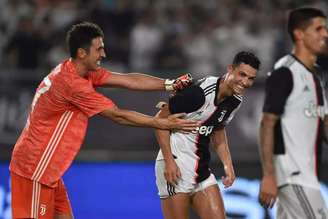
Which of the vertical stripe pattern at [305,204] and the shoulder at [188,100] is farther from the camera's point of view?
the shoulder at [188,100]

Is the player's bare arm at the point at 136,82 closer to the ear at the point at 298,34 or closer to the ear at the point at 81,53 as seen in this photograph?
the ear at the point at 81,53

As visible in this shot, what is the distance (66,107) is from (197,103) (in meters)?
1.06

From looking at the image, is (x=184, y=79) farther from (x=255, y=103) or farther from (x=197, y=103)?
(x=255, y=103)

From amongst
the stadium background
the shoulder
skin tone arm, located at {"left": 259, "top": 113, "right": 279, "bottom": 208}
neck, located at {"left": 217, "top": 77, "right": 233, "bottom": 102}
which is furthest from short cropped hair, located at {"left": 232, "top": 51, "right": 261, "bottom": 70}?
the stadium background

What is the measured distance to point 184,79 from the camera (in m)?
7.23

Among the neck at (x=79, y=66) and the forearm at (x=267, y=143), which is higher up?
the neck at (x=79, y=66)

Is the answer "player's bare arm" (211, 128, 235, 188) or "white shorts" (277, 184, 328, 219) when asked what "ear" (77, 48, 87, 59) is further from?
"white shorts" (277, 184, 328, 219)

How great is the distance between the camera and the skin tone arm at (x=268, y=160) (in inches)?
230

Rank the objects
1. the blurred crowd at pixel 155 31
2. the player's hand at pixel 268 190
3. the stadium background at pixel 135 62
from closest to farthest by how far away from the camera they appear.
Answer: the player's hand at pixel 268 190, the stadium background at pixel 135 62, the blurred crowd at pixel 155 31

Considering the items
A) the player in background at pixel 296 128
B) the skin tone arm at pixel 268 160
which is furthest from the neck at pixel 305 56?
the skin tone arm at pixel 268 160

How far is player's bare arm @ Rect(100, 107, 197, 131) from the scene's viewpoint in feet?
22.2

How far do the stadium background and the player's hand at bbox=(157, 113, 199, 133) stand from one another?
12.8 feet

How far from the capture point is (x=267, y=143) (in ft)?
19.2

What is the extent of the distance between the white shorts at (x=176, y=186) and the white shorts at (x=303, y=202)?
147cm
